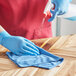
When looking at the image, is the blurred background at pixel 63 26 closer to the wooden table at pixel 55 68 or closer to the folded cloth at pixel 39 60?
the wooden table at pixel 55 68

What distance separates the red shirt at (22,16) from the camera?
4.50ft

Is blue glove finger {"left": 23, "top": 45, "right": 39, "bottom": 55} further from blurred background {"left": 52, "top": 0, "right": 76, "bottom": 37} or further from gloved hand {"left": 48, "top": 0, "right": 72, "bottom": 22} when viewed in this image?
blurred background {"left": 52, "top": 0, "right": 76, "bottom": 37}

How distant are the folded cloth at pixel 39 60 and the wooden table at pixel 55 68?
0.8 inches

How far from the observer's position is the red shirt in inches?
53.9

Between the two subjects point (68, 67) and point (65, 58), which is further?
point (65, 58)

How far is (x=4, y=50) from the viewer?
1127 mm

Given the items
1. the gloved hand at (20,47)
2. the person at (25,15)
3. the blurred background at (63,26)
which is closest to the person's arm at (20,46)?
the gloved hand at (20,47)

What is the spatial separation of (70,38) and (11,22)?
430 mm

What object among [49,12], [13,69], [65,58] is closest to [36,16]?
[49,12]

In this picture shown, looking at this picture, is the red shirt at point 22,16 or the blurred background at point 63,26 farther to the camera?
the blurred background at point 63,26

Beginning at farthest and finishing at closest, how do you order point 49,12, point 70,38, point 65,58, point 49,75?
point 49,12
point 70,38
point 65,58
point 49,75

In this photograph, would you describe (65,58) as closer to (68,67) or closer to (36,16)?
(68,67)

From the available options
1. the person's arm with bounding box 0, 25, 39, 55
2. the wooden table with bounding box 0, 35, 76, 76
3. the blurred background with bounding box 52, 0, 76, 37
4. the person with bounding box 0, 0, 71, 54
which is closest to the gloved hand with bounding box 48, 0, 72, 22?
the person with bounding box 0, 0, 71, 54

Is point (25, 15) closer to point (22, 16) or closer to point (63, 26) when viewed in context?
point (22, 16)
